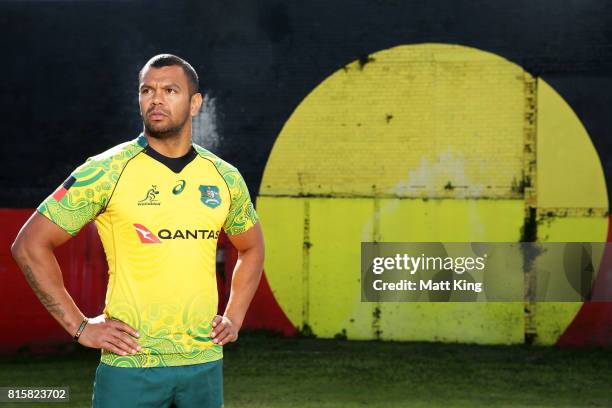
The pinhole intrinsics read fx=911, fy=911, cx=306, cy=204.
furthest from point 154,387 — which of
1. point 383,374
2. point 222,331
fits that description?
point 383,374

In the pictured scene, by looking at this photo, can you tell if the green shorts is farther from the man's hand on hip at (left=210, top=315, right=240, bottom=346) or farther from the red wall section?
the red wall section

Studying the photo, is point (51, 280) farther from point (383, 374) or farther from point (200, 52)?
point (200, 52)

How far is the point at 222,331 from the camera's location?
3.67 metres

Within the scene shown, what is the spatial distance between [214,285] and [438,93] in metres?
8.72

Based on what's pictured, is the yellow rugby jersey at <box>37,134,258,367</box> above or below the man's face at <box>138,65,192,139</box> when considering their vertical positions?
below

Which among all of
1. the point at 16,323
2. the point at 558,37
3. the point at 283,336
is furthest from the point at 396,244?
the point at 16,323

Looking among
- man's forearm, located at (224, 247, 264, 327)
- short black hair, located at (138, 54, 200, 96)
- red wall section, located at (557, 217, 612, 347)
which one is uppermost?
short black hair, located at (138, 54, 200, 96)

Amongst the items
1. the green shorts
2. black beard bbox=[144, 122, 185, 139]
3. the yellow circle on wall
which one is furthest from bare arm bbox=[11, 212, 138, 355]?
the yellow circle on wall

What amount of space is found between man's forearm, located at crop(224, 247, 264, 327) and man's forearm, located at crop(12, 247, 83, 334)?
0.70 meters

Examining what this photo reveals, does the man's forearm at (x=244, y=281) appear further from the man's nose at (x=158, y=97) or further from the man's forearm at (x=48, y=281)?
the man's nose at (x=158, y=97)

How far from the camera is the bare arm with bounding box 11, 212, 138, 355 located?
3.47m

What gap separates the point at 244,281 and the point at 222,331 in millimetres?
420

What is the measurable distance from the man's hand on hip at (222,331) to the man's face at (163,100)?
30.4 inches

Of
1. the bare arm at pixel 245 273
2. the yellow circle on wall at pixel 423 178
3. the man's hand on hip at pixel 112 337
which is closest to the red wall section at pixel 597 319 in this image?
the yellow circle on wall at pixel 423 178
